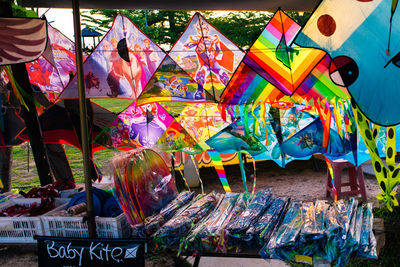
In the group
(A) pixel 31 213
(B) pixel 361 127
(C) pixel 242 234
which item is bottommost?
(A) pixel 31 213

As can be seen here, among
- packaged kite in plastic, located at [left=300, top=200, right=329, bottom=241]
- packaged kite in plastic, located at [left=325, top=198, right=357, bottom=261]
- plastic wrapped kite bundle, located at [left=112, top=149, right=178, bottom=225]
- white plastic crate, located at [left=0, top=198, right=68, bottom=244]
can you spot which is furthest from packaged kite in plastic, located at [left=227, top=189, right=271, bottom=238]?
white plastic crate, located at [left=0, top=198, right=68, bottom=244]

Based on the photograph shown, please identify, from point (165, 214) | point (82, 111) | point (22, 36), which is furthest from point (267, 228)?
point (22, 36)

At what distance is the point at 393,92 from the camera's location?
2.06 metres

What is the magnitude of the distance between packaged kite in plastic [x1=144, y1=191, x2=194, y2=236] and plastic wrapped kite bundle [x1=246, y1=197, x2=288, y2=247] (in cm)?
61

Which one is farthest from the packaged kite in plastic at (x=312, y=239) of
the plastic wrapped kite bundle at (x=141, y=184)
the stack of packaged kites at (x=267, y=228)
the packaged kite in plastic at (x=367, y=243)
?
the plastic wrapped kite bundle at (x=141, y=184)

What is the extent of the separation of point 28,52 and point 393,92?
246cm

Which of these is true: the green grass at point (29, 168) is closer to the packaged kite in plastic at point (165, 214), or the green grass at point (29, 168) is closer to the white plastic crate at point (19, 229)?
the white plastic crate at point (19, 229)

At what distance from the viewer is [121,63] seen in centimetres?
344

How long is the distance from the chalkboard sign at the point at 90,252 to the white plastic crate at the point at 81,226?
196 millimetres

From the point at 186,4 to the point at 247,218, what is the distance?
180 centimetres

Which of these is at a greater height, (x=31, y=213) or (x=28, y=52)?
(x=28, y=52)

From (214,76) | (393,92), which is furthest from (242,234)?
(214,76)

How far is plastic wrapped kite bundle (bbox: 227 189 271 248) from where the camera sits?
207 cm

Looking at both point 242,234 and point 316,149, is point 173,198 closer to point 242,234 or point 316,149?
point 242,234
